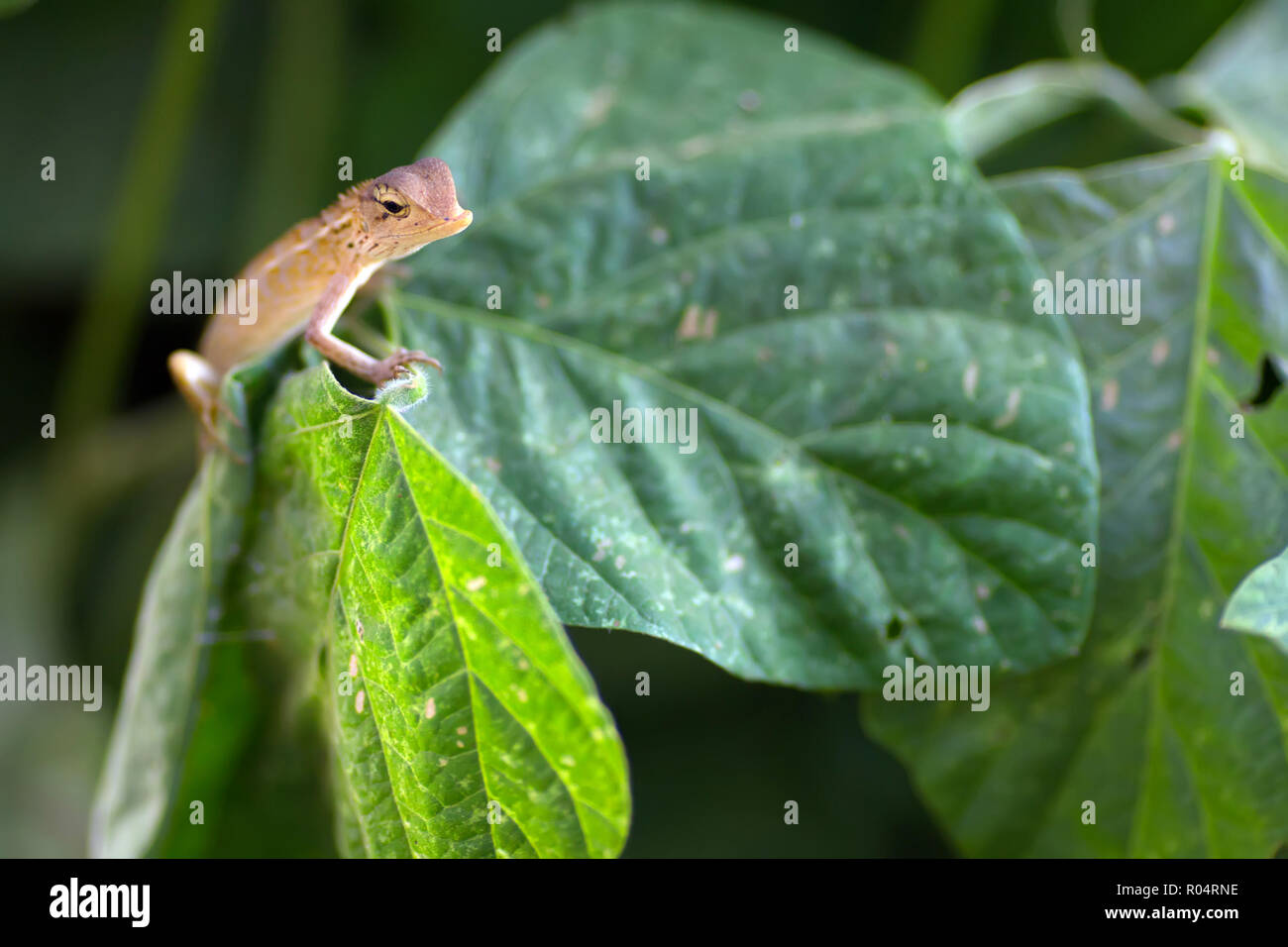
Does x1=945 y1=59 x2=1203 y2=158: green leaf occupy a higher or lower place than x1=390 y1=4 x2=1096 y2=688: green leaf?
higher

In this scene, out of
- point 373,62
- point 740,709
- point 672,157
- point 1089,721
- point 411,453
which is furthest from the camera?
point 373,62

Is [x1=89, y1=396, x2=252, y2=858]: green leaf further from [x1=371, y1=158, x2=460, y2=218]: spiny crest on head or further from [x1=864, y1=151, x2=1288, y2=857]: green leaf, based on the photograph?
[x1=864, y1=151, x2=1288, y2=857]: green leaf

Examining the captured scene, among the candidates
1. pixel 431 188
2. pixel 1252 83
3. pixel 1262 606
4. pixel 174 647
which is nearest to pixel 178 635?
pixel 174 647

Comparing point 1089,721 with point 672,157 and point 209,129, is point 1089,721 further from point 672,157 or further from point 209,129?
point 209,129

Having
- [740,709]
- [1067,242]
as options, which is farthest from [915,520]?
[740,709]

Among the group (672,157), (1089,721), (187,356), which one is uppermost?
(672,157)

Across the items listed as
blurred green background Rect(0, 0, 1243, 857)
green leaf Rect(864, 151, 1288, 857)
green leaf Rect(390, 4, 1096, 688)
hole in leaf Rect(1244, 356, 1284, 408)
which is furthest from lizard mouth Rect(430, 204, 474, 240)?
hole in leaf Rect(1244, 356, 1284, 408)

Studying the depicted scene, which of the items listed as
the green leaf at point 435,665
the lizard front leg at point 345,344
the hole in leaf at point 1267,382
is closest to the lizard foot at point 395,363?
the lizard front leg at point 345,344
